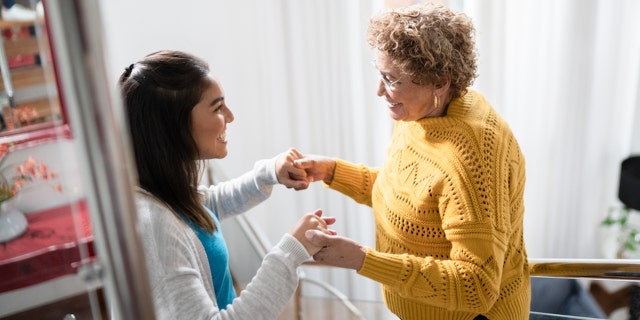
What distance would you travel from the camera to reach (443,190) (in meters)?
1.41

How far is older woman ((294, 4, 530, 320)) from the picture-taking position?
138 cm

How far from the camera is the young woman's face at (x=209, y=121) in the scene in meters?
1.38

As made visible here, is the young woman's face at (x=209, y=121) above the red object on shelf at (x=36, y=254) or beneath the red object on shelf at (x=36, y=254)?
above

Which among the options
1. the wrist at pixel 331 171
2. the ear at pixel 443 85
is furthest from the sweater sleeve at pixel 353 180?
the ear at pixel 443 85

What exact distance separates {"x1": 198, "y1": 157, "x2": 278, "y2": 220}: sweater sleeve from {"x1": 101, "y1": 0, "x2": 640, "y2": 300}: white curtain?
151 cm

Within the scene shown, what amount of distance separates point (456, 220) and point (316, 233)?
0.33 meters

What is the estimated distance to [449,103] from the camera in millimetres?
A: 1539

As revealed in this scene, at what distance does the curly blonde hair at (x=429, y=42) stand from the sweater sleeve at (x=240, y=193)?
1.63ft

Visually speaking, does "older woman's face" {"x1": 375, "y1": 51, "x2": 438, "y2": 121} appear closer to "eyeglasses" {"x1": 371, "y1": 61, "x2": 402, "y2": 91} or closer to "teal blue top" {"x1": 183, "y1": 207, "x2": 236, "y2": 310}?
"eyeglasses" {"x1": 371, "y1": 61, "x2": 402, "y2": 91}

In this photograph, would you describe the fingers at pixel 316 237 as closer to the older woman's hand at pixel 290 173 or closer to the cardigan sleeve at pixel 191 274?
the cardigan sleeve at pixel 191 274

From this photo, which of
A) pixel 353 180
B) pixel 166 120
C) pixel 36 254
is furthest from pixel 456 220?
pixel 36 254

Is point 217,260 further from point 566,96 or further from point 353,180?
point 566,96

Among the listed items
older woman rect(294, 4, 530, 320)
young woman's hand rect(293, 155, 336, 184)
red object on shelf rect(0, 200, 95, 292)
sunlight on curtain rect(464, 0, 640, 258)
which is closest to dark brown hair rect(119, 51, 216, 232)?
red object on shelf rect(0, 200, 95, 292)

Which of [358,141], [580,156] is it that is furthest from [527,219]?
[358,141]
